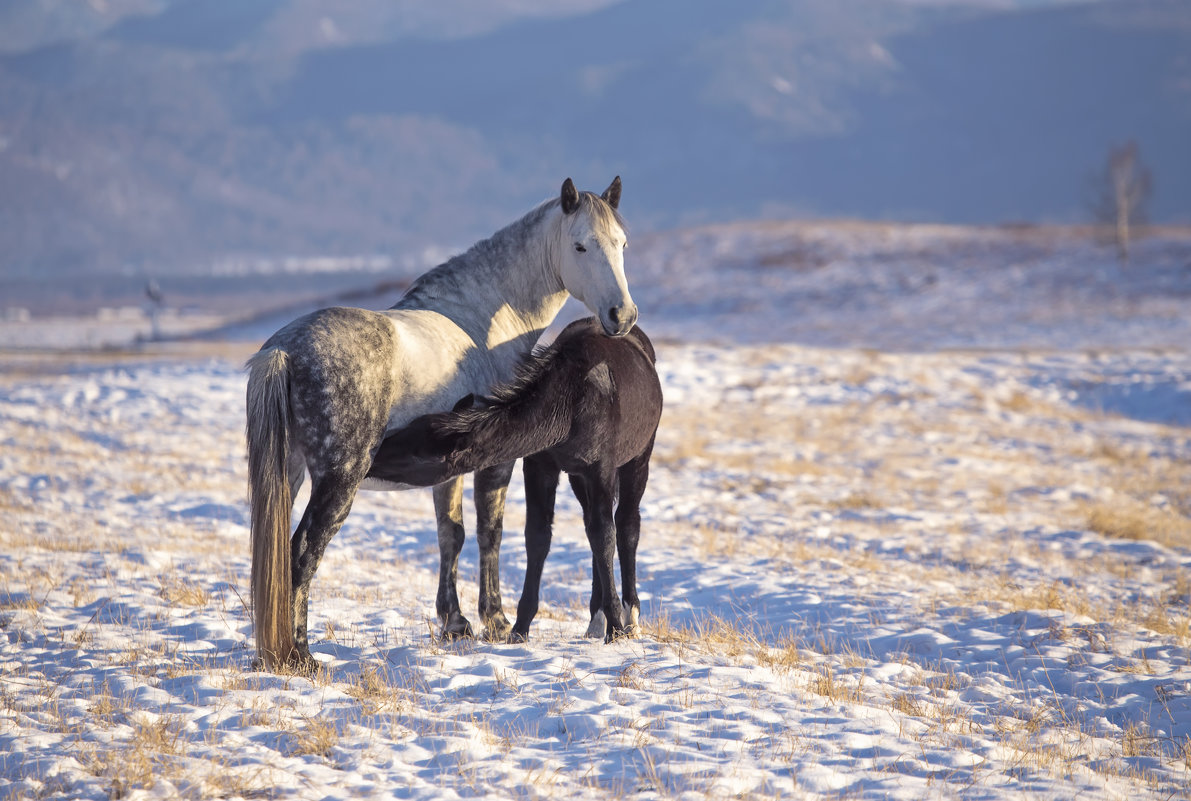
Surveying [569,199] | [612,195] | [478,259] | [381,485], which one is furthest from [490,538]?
[612,195]

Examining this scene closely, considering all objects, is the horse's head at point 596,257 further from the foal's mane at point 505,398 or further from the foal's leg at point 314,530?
the foal's leg at point 314,530

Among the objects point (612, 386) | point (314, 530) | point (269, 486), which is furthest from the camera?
point (612, 386)

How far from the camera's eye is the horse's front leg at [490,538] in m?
6.67

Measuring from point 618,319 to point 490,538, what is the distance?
5.87 ft

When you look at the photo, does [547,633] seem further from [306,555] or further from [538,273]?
[538,273]

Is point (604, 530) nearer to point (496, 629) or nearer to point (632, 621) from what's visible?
point (632, 621)

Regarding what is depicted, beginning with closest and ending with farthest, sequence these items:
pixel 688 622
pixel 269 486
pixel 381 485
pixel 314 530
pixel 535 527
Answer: pixel 269 486 → pixel 314 530 → pixel 381 485 → pixel 535 527 → pixel 688 622

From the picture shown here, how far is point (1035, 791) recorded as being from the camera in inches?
180

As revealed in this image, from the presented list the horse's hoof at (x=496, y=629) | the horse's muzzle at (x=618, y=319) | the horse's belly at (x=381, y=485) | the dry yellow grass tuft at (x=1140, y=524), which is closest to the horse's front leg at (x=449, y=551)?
the horse's hoof at (x=496, y=629)

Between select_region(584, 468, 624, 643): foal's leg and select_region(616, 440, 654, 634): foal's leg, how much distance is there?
0.28 metres

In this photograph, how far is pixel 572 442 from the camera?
6.20 metres

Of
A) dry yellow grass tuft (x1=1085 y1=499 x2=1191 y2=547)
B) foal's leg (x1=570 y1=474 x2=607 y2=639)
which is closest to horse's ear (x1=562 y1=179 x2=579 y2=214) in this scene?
foal's leg (x1=570 y1=474 x2=607 y2=639)

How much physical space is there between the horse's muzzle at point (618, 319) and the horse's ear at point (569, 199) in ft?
2.62

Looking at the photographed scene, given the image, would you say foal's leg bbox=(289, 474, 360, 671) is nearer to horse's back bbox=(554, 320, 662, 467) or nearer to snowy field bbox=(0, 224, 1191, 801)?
snowy field bbox=(0, 224, 1191, 801)
